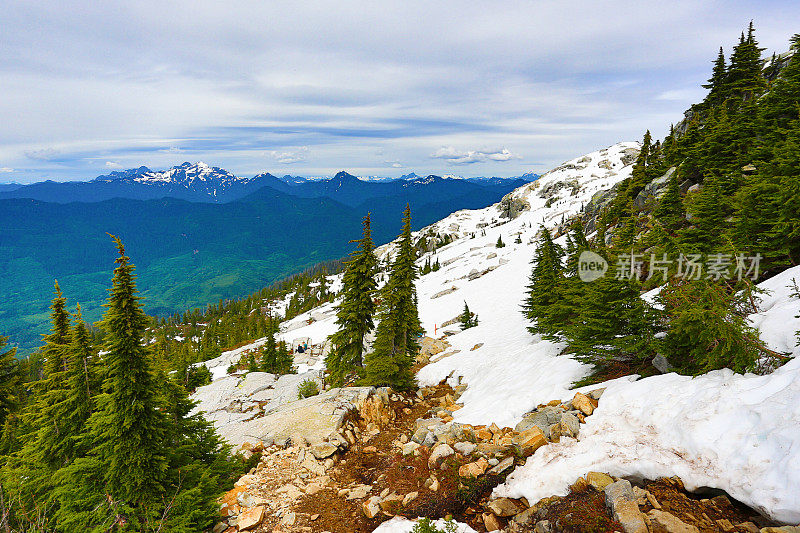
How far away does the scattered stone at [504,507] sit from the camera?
707cm

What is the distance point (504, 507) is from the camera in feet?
23.5

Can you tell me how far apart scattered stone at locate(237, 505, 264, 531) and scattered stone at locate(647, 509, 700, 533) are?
381 inches

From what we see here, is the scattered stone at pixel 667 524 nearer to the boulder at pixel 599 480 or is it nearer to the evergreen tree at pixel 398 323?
the boulder at pixel 599 480

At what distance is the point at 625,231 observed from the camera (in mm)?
13398

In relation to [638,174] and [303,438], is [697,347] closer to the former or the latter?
[303,438]

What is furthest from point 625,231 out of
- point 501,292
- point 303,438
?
point 501,292

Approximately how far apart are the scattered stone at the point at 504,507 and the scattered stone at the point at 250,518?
6685 millimetres

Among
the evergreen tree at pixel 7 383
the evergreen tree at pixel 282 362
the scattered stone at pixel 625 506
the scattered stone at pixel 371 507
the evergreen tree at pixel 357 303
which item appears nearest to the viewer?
the scattered stone at pixel 625 506

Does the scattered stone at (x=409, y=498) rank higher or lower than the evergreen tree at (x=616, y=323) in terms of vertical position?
lower

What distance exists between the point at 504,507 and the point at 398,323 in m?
13.2

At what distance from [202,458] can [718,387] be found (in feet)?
51.7

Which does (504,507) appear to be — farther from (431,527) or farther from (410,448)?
(410,448)

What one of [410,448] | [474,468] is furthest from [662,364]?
[410,448]

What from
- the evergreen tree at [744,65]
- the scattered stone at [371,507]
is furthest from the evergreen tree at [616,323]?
the evergreen tree at [744,65]
